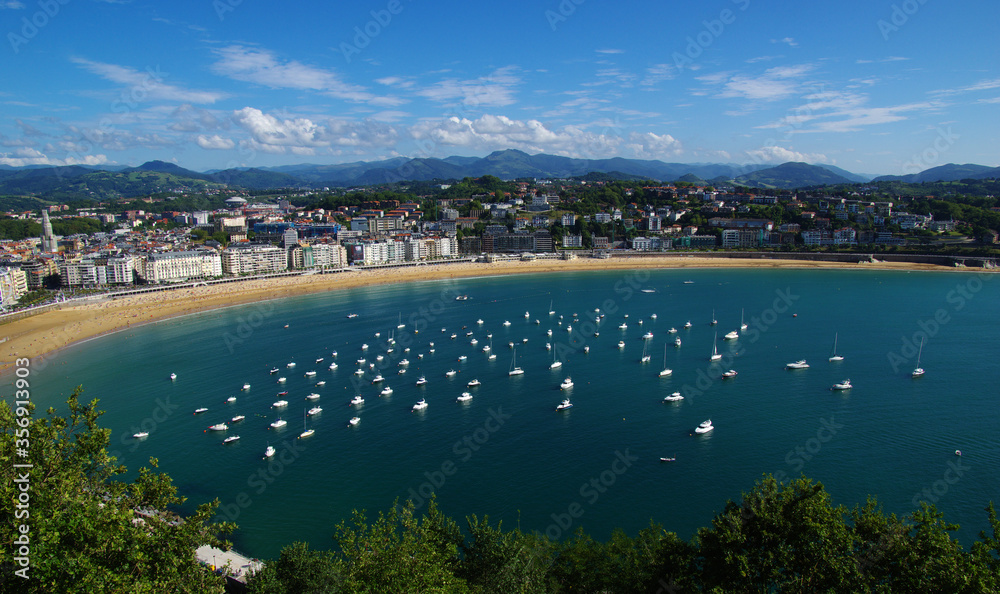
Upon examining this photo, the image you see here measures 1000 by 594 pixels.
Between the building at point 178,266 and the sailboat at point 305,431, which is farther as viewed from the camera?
the building at point 178,266

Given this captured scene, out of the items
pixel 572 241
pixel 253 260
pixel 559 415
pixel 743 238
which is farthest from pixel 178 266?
pixel 743 238

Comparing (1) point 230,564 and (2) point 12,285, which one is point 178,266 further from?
(1) point 230,564

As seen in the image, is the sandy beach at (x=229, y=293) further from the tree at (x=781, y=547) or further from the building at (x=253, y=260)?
the tree at (x=781, y=547)

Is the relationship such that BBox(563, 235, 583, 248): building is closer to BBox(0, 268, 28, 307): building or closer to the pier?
BBox(0, 268, 28, 307): building

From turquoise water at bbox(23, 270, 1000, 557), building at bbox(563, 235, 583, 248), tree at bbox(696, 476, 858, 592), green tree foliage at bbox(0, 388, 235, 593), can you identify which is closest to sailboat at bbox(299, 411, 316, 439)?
turquoise water at bbox(23, 270, 1000, 557)

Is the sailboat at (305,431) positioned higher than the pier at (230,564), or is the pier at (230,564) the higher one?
the pier at (230,564)

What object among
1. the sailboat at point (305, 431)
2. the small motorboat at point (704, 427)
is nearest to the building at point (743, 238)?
the small motorboat at point (704, 427)
